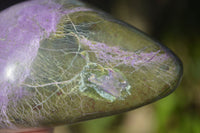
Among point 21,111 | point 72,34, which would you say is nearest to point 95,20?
point 72,34

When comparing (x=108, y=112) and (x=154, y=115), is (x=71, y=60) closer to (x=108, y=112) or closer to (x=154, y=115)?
(x=108, y=112)

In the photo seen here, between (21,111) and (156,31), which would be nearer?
(21,111)

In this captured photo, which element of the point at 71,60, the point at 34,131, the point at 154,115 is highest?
the point at 71,60

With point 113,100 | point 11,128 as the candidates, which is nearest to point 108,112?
point 113,100

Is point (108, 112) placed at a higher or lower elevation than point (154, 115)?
higher
